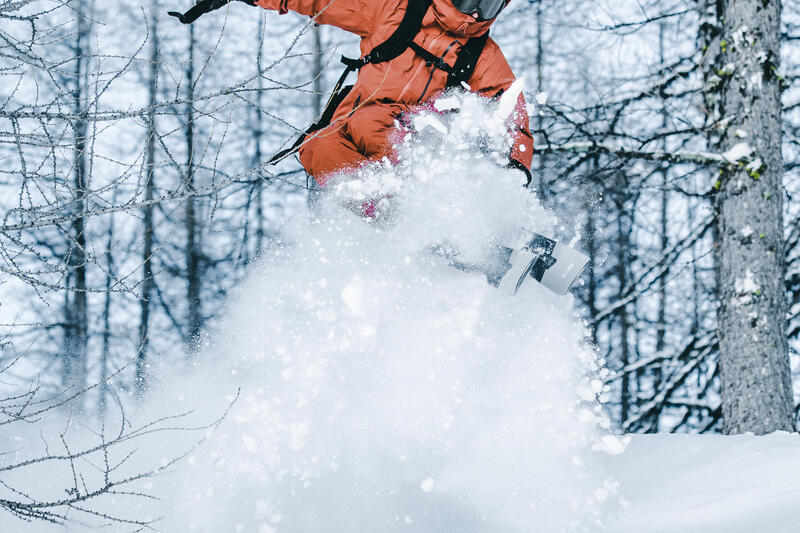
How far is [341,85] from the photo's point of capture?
340 cm

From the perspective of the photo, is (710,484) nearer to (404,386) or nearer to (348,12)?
(404,386)

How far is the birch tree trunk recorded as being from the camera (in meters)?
3.93

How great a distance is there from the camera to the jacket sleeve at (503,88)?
346cm

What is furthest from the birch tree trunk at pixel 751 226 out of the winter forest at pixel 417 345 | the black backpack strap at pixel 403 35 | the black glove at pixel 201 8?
the black glove at pixel 201 8

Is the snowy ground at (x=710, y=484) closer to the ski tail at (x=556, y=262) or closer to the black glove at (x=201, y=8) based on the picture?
the ski tail at (x=556, y=262)

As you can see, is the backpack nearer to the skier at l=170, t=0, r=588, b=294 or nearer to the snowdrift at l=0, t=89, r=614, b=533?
the skier at l=170, t=0, r=588, b=294

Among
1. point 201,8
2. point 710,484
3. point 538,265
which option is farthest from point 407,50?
point 710,484

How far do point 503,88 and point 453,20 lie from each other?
511 mm

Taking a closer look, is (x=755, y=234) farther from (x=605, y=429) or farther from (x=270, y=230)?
(x=270, y=230)

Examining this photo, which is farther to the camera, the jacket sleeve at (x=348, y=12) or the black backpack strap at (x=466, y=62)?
the black backpack strap at (x=466, y=62)

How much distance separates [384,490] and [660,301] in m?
9.60

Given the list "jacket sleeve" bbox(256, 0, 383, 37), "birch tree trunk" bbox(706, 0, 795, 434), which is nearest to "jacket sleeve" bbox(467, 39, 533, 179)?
"jacket sleeve" bbox(256, 0, 383, 37)

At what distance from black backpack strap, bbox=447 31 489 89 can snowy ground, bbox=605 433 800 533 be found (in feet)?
7.19

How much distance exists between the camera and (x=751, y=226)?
4094 mm
